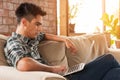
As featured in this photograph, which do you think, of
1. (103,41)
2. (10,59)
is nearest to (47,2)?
(103,41)

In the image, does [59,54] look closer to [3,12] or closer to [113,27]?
[3,12]

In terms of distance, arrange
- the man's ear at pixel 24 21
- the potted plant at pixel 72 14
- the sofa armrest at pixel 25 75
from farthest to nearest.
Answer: the potted plant at pixel 72 14 < the man's ear at pixel 24 21 < the sofa armrest at pixel 25 75

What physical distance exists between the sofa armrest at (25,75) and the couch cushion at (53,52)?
1.72ft

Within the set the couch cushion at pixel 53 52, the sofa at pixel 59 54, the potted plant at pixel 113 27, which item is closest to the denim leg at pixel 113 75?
the sofa at pixel 59 54

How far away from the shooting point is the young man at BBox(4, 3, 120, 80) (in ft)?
5.35

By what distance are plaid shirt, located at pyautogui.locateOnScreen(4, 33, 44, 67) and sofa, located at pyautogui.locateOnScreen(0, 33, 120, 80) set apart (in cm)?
6

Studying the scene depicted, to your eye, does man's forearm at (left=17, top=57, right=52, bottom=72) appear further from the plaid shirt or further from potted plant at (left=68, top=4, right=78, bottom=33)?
potted plant at (left=68, top=4, right=78, bottom=33)

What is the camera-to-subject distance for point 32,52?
1964mm

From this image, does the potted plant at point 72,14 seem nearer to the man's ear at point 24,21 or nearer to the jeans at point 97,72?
the man's ear at point 24,21

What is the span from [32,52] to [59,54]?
0.30 metres

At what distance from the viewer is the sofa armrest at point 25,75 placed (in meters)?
1.39

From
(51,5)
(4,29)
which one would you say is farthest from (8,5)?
(51,5)

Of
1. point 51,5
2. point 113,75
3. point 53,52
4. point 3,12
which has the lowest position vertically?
point 113,75

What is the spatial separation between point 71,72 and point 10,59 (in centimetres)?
48
